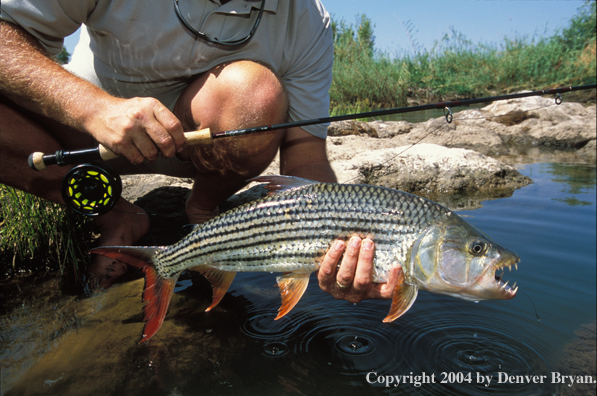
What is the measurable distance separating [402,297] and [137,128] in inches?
62.8

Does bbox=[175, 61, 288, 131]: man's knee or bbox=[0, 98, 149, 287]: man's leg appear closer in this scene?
bbox=[0, 98, 149, 287]: man's leg

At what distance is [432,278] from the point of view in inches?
80.0

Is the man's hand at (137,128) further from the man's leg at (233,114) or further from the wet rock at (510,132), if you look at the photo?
the wet rock at (510,132)

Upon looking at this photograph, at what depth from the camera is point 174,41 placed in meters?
2.85

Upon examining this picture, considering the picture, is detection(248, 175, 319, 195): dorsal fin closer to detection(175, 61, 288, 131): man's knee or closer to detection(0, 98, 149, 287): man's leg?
detection(175, 61, 288, 131): man's knee

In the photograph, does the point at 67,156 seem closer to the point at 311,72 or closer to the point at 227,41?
the point at 227,41

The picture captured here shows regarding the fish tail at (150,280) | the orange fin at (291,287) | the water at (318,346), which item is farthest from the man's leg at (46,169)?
the orange fin at (291,287)

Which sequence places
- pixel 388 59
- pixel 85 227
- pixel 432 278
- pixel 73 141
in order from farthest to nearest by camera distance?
pixel 388 59
pixel 85 227
pixel 73 141
pixel 432 278

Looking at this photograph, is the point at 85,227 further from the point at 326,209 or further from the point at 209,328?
the point at 326,209

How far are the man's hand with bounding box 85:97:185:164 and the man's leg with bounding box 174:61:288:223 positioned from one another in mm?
749

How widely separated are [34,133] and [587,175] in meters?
6.93

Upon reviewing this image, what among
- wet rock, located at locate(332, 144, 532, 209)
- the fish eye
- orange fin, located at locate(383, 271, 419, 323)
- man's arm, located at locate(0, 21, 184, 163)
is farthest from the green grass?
wet rock, located at locate(332, 144, 532, 209)

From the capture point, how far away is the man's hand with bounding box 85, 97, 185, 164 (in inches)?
82.7

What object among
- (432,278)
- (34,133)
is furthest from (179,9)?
(432,278)
